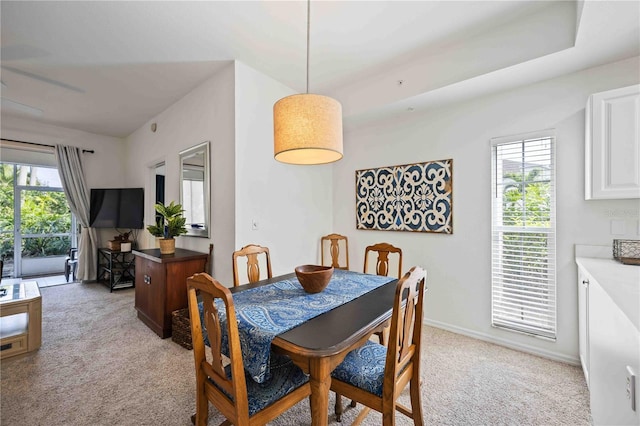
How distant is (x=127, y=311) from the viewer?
356 centimetres

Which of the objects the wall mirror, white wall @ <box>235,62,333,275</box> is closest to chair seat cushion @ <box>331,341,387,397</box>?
white wall @ <box>235,62,333,275</box>

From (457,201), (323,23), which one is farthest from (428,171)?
(323,23)

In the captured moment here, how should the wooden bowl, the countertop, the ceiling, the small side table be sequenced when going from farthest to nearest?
the small side table
the ceiling
the wooden bowl
the countertop

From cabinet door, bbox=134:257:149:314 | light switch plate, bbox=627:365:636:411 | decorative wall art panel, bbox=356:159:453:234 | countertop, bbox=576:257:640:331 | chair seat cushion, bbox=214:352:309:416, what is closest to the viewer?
light switch plate, bbox=627:365:636:411

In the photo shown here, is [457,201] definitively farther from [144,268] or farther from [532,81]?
[144,268]

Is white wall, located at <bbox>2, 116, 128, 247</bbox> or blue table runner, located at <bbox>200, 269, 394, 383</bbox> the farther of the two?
white wall, located at <bbox>2, 116, 128, 247</bbox>

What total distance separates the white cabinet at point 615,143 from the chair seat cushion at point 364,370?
2.00 m

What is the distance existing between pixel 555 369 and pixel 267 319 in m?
2.47

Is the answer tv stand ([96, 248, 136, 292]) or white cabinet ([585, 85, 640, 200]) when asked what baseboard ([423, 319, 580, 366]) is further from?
tv stand ([96, 248, 136, 292])

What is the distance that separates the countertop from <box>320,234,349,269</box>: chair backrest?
2.33 m

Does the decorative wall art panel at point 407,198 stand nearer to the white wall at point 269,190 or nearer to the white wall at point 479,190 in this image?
the white wall at point 479,190

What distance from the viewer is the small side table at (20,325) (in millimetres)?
2371

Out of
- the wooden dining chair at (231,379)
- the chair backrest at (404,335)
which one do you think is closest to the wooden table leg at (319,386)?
the wooden dining chair at (231,379)

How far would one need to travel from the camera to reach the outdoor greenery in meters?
4.69
